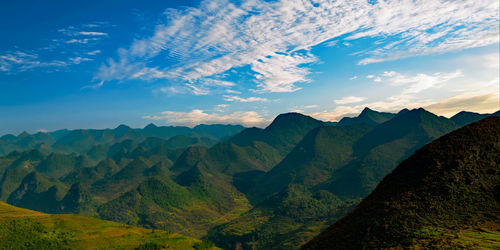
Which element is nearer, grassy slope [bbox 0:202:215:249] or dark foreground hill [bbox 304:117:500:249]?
dark foreground hill [bbox 304:117:500:249]

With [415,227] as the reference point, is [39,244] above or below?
below

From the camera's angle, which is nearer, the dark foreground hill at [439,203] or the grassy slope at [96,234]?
the dark foreground hill at [439,203]

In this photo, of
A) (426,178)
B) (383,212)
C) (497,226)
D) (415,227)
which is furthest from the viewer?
(426,178)

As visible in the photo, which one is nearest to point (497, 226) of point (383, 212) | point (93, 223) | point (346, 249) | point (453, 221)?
point (453, 221)

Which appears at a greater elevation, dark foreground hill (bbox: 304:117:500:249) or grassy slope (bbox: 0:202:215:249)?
dark foreground hill (bbox: 304:117:500:249)

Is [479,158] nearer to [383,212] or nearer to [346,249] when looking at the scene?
[383,212]
